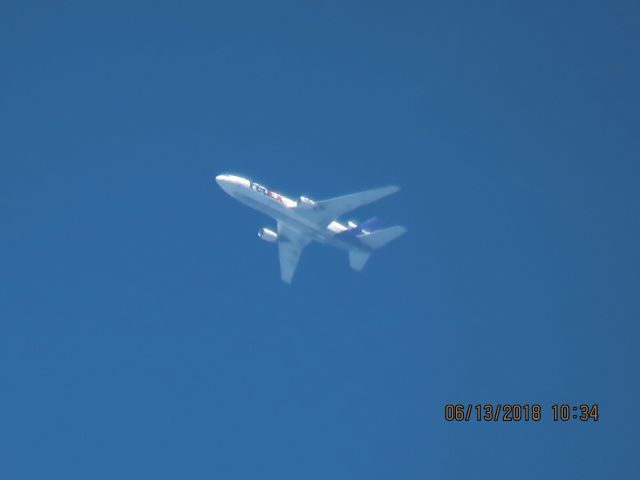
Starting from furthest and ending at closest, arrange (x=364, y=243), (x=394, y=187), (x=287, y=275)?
(x=287, y=275)
(x=364, y=243)
(x=394, y=187)

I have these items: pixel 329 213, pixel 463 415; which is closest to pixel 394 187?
pixel 329 213

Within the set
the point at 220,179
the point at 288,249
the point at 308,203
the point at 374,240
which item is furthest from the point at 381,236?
the point at 220,179

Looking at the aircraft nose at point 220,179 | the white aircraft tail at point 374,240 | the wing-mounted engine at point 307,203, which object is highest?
the aircraft nose at point 220,179

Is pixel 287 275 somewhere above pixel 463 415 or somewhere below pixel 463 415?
above

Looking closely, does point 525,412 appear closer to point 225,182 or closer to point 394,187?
point 394,187

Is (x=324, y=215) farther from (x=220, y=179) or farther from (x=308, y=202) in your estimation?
(x=220, y=179)

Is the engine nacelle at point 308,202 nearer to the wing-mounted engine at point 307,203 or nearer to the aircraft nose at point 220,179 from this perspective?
the wing-mounted engine at point 307,203

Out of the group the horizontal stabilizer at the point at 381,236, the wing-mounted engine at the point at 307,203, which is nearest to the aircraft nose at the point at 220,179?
the wing-mounted engine at the point at 307,203

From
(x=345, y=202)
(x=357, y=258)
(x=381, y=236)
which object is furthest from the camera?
(x=357, y=258)
